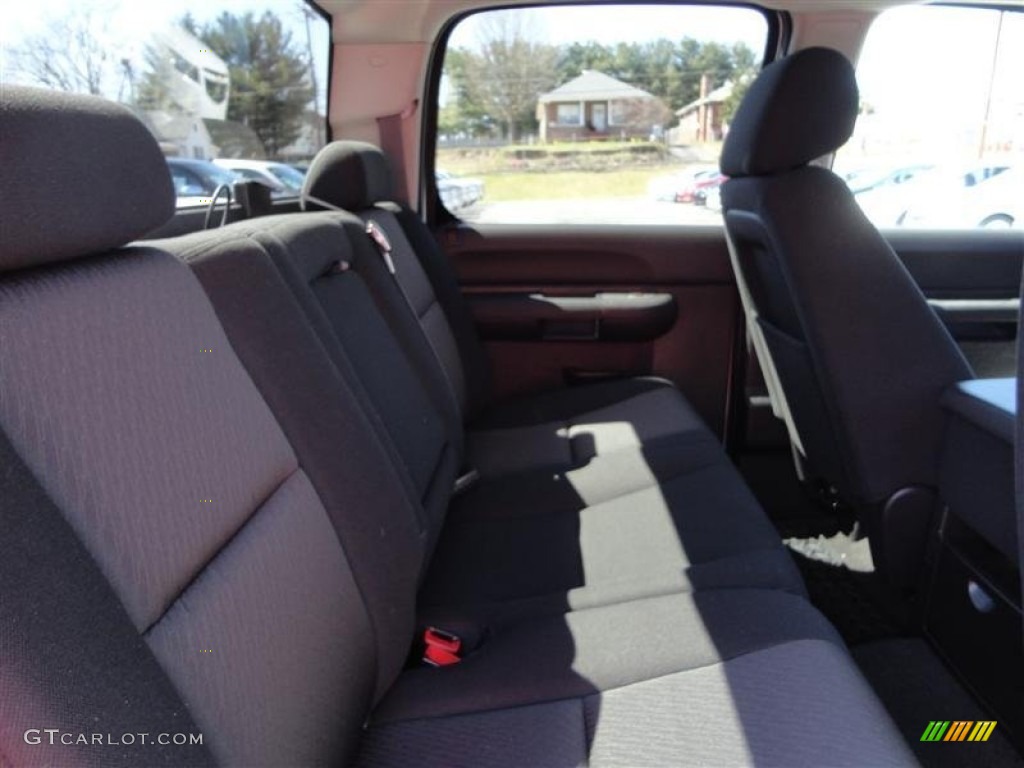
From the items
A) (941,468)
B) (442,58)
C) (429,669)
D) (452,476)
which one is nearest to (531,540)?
(452,476)

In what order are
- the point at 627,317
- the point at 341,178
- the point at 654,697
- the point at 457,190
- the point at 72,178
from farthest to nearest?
the point at 457,190, the point at 627,317, the point at 341,178, the point at 654,697, the point at 72,178

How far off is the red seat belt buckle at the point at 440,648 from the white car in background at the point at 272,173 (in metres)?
1.13

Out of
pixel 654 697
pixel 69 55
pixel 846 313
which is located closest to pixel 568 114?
pixel 846 313

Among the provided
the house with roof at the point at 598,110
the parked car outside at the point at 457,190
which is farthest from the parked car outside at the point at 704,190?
the parked car outside at the point at 457,190

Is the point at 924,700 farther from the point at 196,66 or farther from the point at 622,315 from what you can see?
the point at 196,66

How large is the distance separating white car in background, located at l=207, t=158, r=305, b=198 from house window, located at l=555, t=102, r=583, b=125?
2.55 ft

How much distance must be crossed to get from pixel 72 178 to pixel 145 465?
9.0 inches

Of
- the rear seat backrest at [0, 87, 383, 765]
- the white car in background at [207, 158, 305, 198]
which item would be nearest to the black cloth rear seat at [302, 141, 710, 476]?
the white car in background at [207, 158, 305, 198]

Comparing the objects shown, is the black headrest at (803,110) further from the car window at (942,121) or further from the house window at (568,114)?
the house window at (568,114)

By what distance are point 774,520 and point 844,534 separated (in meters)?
0.29

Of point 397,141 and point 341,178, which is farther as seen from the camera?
point 397,141

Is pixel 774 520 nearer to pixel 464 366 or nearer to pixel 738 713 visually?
pixel 464 366

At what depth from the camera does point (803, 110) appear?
1.50m

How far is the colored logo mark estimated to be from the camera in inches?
52.0
